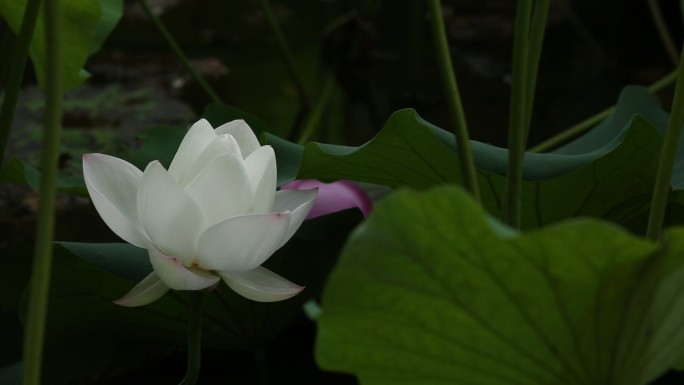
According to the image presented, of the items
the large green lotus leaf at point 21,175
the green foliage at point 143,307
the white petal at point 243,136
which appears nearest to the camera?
the white petal at point 243,136

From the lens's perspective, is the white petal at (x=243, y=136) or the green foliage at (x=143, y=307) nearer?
Answer: the white petal at (x=243, y=136)

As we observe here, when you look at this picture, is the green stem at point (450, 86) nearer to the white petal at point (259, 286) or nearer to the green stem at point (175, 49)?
the white petal at point (259, 286)

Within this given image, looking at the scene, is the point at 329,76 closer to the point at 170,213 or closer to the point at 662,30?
the point at 662,30

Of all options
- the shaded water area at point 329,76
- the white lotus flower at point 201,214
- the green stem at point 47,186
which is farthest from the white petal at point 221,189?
the shaded water area at point 329,76

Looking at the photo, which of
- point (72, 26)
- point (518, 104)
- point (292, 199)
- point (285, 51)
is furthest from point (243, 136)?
point (285, 51)

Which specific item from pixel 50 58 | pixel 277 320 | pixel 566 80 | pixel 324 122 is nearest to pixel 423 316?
pixel 50 58

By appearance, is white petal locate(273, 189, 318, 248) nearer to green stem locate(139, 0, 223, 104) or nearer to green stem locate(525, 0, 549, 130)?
green stem locate(525, 0, 549, 130)
